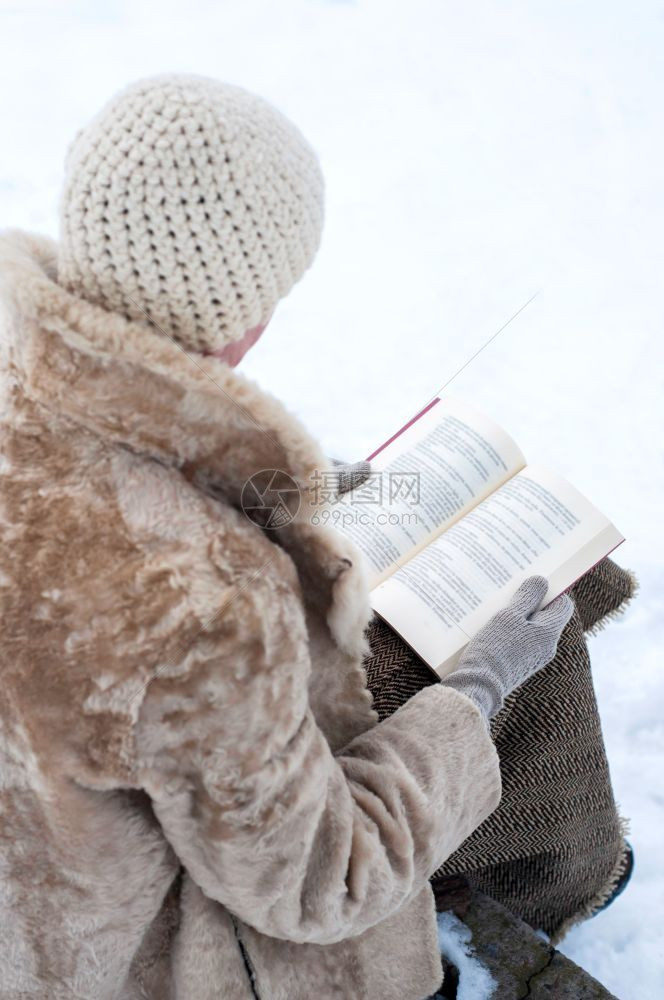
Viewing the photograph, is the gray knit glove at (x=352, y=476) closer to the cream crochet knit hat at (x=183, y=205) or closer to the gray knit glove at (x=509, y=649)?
the gray knit glove at (x=509, y=649)

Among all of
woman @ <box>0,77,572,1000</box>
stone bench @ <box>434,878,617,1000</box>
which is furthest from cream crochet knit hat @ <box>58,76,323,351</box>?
stone bench @ <box>434,878,617,1000</box>

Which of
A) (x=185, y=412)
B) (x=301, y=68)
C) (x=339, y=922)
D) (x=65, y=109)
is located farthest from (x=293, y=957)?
(x=301, y=68)

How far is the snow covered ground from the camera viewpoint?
2006mm

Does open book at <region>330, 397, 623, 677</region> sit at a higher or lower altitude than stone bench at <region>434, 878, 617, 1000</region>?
higher

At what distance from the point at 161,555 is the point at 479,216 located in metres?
2.44

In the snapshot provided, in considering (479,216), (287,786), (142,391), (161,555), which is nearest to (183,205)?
(142,391)

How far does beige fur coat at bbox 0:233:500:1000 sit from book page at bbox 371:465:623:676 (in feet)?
0.90

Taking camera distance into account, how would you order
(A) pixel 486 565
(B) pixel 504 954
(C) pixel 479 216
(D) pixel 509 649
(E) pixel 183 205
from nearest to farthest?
(E) pixel 183 205 → (D) pixel 509 649 → (A) pixel 486 565 → (B) pixel 504 954 → (C) pixel 479 216

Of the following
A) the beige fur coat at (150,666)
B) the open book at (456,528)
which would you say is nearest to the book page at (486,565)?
the open book at (456,528)

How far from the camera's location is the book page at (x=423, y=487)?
50.1 inches

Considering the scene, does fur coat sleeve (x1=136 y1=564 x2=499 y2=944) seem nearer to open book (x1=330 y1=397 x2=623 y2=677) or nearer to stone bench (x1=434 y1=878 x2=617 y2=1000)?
open book (x1=330 y1=397 x2=623 y2=677)

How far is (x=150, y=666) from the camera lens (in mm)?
740

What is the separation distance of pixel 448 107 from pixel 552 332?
1168mm

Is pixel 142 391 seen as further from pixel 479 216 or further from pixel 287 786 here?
pixel 479 216
